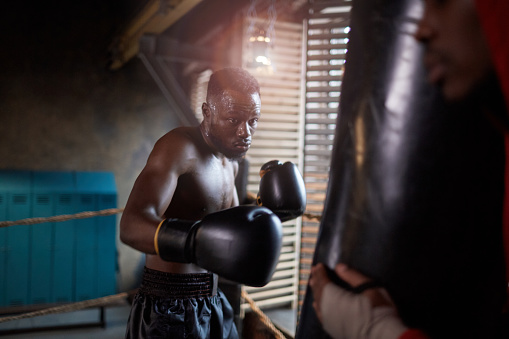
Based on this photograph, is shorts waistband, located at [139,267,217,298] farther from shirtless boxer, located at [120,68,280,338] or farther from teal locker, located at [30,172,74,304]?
teal locker, located at [30,172,74,304]

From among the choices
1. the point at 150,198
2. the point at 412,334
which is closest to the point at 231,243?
the point at 150,198

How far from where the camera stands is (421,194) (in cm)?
65

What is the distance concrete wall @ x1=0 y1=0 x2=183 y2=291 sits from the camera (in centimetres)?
548

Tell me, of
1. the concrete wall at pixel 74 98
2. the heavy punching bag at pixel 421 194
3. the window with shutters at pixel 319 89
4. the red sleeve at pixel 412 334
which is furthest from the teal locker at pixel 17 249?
the red sleeve at pixel 412 334

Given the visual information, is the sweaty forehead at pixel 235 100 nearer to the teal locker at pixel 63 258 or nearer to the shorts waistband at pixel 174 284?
the shorts waistband at pixel 174 284

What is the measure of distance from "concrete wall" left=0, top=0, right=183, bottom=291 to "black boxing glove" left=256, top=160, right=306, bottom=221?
4769 millimetres

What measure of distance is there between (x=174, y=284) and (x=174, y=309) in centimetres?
9

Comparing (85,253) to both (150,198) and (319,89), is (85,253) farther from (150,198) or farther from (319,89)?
(150,198)

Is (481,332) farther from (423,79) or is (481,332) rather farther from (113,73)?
(113,73)

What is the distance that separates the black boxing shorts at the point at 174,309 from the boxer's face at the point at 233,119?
0.53 metres

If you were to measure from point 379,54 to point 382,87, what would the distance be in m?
0.06

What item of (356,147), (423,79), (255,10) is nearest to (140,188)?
(356,147)

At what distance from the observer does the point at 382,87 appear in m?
0.68

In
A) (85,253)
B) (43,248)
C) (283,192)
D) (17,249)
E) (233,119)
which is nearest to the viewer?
(233,119)
